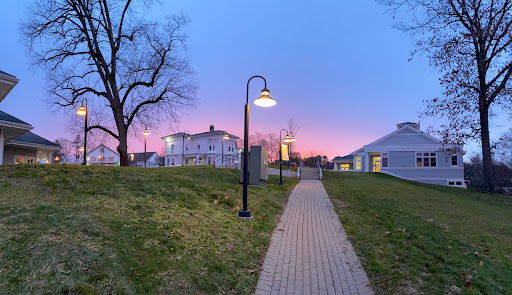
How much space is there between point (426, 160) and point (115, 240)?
3648cm

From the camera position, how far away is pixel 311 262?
18.6 ft

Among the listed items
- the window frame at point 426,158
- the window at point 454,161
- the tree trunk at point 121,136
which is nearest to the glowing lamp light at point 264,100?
the tree trunk at point 121,136

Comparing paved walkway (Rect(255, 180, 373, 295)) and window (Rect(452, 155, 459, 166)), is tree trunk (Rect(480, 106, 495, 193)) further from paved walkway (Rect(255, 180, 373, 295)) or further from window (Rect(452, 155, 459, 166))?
paved walkway (Rect(255, 180, 373, 295))

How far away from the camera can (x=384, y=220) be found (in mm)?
9039

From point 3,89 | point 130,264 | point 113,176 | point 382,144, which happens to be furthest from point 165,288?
point 382,144

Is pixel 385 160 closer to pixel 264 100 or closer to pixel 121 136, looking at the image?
pixel 121 136

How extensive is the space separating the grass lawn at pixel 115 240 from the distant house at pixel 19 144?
1147cm

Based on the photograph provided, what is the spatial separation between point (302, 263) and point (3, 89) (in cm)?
1482

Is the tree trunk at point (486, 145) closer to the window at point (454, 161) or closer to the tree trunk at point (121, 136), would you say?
the window at point (454, 161)

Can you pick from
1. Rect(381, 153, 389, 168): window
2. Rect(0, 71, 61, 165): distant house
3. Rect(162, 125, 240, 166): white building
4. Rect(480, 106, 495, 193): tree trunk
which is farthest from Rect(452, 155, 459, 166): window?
Rect(0, 71, 61, 165): distant house

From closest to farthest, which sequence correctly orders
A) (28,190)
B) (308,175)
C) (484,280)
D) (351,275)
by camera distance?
(484,280) < (351,275) < (28,190) < (308,175)

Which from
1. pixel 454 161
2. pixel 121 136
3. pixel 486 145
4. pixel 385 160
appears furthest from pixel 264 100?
pixel 454 161

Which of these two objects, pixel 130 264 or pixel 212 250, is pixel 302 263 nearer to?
pixel 212 250

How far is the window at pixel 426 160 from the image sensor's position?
33.2m
